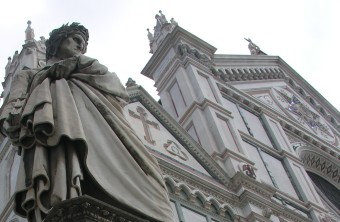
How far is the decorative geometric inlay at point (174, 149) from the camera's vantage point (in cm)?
955

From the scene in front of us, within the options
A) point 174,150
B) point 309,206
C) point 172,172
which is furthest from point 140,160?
point 309,206

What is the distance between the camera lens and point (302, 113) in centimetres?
1659

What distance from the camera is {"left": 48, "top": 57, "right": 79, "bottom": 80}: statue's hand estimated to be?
3863 mm

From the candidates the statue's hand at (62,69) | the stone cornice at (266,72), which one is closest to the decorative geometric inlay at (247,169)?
the stone cornice at (266,72)

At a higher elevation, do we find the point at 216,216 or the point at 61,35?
the point at 216,216

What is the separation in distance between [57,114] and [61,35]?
91 centimetres

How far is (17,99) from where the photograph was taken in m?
3.82

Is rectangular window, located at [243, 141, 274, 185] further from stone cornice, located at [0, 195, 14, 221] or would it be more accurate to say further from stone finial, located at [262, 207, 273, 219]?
stone cornice, located at [0, 195, 14, 221]

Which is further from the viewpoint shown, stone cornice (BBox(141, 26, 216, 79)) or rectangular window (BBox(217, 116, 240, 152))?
stone cornice (BBox(141, 26, 216, 79))

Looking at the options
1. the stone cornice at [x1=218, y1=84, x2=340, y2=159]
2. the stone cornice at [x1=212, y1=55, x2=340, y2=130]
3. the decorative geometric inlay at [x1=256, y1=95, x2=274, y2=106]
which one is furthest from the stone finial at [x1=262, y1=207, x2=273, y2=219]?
the decorative geometric inlay at [x1=256, y1=95, x2=274, y2=106]

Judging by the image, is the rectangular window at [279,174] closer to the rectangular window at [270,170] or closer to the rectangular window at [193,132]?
the rectangular window at [270,170]

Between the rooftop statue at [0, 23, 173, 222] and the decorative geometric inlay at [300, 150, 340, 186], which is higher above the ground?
the decorative geometric inlay at [300, 150, 340, 186]

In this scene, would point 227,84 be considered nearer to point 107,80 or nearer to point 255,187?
point 255,187

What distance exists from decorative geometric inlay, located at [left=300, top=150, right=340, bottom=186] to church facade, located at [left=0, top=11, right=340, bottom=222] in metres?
0.03
